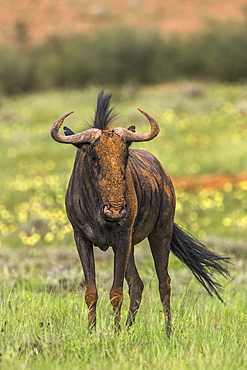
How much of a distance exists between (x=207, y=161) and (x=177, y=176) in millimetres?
1240

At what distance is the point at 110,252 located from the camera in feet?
32.2

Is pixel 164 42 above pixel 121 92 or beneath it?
above

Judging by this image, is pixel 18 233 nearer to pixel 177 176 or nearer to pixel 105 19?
pixel 177 176

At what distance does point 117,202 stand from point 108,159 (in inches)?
14.0

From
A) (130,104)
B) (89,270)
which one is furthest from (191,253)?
(130,104)

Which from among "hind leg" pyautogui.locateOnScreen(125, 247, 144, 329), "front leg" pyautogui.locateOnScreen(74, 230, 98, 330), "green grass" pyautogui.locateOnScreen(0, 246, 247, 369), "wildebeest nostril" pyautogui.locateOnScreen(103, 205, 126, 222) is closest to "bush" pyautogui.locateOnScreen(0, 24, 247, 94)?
"hind leg" pyautogui.locateOnScreen(125, 247, 144, 329)

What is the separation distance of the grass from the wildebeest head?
105 cm

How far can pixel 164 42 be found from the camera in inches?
1599

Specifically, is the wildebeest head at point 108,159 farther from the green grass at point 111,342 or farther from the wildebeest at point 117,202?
the green grass at point 111,342

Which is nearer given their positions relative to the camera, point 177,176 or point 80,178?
point 80,178

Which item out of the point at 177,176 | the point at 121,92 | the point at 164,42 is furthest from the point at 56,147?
the point at 164,42

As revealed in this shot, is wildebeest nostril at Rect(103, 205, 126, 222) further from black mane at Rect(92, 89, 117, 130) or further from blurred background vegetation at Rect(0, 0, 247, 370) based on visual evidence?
blurred background vegetation at Rect(0, 0, 247, 370)

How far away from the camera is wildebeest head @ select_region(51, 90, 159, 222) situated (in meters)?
3.62

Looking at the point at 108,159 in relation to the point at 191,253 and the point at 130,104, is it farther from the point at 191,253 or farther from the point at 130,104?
the point at 130,104
